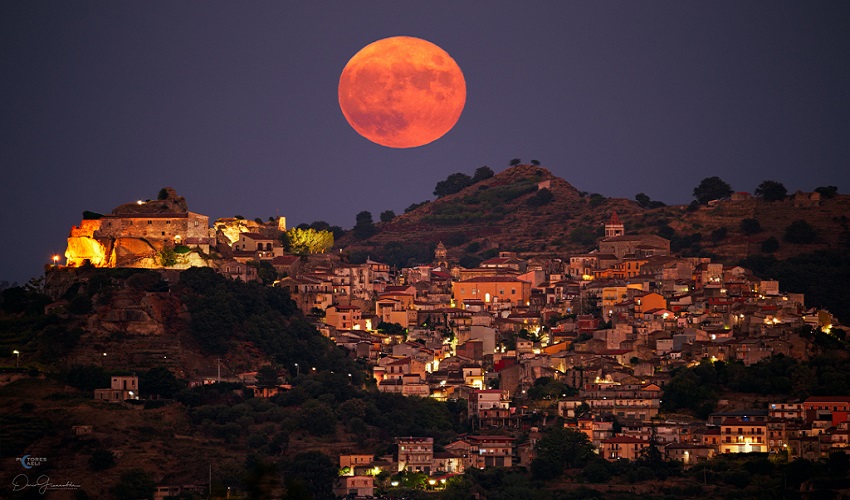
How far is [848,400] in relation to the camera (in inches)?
2239

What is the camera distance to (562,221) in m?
95.8

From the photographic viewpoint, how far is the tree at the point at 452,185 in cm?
11044

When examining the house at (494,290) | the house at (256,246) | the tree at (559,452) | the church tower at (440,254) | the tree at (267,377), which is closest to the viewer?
the tree at (559,452)

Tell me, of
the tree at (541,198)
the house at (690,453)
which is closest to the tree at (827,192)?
the tree at (541,198)

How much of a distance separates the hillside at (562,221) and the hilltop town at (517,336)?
6.98 meters

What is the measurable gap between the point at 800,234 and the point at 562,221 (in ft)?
55.7

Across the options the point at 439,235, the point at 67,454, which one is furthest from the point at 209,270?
the point at 439,235

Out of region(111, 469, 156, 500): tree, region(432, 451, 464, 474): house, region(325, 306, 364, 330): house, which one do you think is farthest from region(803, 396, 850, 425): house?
region(111, 469, 156, 500): tree

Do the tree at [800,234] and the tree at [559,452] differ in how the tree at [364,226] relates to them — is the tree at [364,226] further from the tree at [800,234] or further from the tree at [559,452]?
the tree at [559,452]

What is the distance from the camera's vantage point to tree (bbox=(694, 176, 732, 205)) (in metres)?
91.1

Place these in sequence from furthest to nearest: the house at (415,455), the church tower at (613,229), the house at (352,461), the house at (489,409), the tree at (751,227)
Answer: the church tower at (613,229) → the tree at (751,227) → the house at (489,409) → the house at (415,455) → the house at (352,461)

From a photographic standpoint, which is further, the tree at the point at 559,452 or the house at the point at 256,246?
the house at the point at 256,246

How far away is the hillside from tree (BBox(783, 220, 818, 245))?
0.30 meters

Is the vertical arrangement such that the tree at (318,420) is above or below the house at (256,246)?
below
